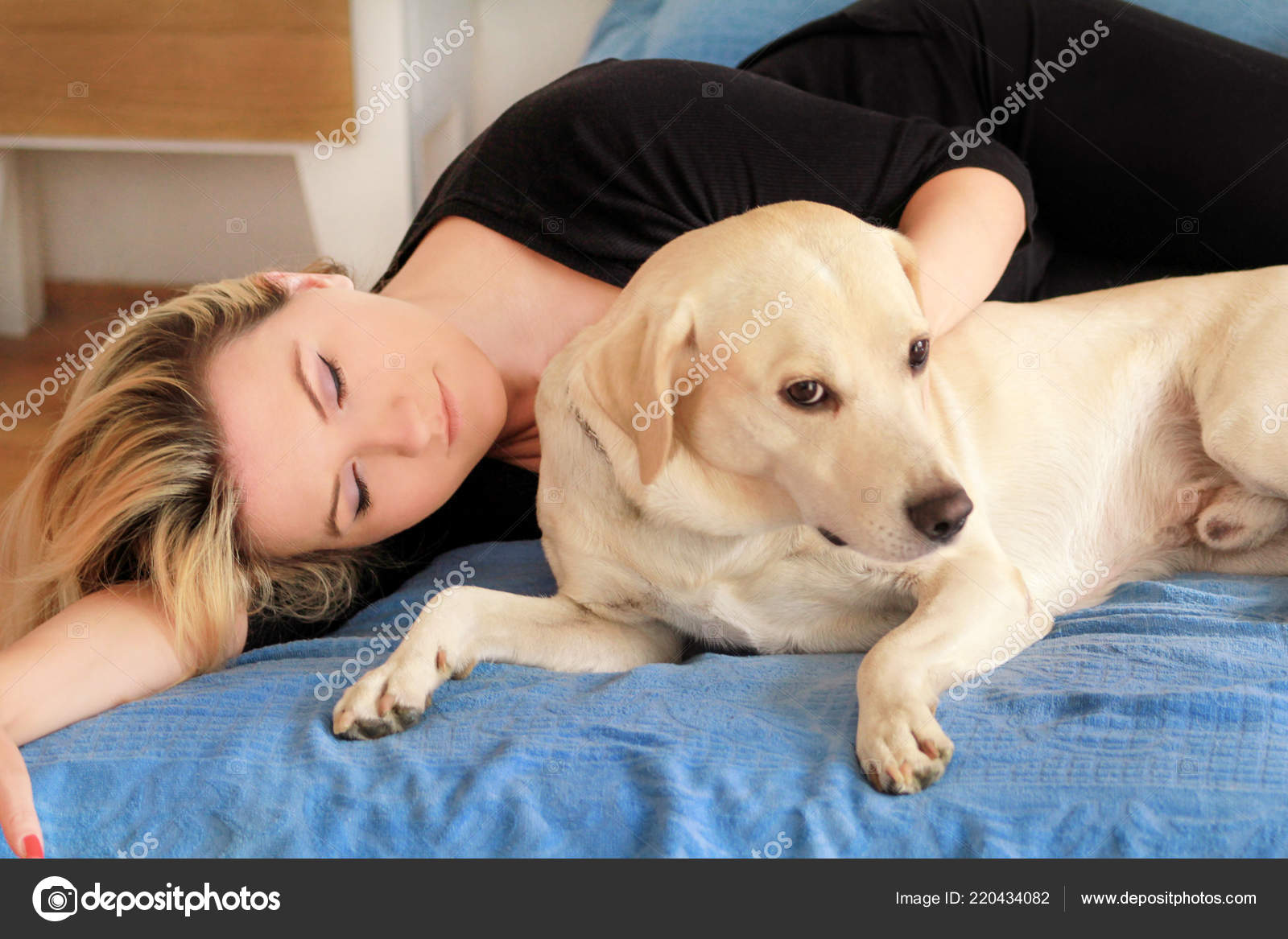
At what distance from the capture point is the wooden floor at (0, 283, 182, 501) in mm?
3982

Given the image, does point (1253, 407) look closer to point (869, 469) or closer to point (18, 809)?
point (869, 469)

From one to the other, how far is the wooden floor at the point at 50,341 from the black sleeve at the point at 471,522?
2048 mm

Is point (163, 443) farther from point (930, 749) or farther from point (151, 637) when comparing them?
point (930, 749)

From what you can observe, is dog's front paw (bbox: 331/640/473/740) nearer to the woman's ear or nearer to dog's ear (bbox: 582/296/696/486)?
dog's ear (bbox: 582/296/696/486)

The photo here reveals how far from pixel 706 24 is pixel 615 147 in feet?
4.88

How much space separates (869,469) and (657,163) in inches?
45.9

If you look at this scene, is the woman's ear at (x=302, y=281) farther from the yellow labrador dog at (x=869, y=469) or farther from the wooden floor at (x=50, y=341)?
the wooden floor at (x=50, y=341)

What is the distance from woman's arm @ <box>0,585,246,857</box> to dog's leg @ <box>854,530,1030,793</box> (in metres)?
1.10

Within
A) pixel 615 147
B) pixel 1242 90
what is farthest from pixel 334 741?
pixel 1242 90

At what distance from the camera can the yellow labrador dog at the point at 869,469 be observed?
1.39 m

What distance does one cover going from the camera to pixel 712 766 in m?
1.30

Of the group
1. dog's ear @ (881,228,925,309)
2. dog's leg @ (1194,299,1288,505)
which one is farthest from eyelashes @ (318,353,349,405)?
dog's leg @ (1194,299,1288,505)

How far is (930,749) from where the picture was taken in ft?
4.18

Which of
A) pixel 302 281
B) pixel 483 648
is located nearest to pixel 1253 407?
pixel 483 648
